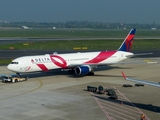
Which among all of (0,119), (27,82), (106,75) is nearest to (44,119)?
(0,119)

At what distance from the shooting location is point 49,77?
183ft

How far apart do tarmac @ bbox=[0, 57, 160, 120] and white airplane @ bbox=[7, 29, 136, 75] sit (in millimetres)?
1909

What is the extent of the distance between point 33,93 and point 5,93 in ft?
13.0

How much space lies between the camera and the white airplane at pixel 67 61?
51781 millimetres

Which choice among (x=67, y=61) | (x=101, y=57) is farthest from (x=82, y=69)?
(x=101, y=57)

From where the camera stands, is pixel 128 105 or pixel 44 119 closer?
pixel 44 119

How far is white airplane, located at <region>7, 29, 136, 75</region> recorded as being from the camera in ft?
170

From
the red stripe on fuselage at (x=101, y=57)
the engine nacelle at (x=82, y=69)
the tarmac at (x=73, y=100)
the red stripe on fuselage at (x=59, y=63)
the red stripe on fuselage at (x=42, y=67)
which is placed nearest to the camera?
the tarmac at (x=73, y=100)

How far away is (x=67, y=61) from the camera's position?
5672 centimetres

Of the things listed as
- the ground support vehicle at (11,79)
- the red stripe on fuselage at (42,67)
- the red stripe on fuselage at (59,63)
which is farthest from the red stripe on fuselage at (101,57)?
the ground support vehicle at (11,79)

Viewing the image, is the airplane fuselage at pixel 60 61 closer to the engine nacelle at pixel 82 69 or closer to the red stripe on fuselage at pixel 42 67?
the red stripe on fuselage at pixel 42 67

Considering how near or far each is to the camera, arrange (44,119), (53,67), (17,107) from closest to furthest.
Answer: (44,119) < (17,107) < (53,67)

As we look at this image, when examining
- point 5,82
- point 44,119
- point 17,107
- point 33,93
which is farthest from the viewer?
point 5,82

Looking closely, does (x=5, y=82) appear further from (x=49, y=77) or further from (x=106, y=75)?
(x=106, y=75)
